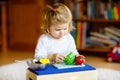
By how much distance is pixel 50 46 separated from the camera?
186 centimetres

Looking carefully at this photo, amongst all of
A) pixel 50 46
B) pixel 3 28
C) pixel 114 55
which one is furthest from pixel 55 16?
pixel 3 28

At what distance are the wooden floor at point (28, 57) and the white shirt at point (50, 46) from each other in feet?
3.36

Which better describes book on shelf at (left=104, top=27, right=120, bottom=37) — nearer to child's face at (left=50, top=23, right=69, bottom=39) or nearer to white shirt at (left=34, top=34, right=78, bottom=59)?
white shirt at (left=34, top=34, right=78, bottom=59)

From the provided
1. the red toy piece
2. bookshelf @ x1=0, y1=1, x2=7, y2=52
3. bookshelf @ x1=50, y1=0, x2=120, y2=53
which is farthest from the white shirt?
bookshelf @ x1=0, y1=1, x2=7, y2=52

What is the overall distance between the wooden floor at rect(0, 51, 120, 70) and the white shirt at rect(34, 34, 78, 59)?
102 cm

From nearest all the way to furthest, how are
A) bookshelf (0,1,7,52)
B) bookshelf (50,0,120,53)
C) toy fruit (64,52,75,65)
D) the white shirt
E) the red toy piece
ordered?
toy fruit (64,52,75,65) < the white shirt < the red toy piece < bookshelf (50,0,120,53) < bookshelf (0,1,7,52)

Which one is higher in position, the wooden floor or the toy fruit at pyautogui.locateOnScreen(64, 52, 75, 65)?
the toy fruit at pyautogui.locateOnScreen(64, 52, 75, 65)

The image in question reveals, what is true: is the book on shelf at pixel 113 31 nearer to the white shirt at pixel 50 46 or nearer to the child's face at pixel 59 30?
the white shirt at pixel 50 46

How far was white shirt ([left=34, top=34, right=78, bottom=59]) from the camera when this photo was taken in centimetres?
182

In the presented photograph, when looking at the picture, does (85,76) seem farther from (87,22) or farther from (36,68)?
(87,22)

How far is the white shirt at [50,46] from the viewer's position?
1.82 meters

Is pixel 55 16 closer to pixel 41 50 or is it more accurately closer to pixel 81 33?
pixel 41 50

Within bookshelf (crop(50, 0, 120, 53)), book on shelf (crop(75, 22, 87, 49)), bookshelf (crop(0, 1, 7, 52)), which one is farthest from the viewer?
bookshelf (crop(0, 1, 7, 52))

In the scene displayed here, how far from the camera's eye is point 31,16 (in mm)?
3652
